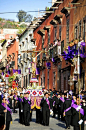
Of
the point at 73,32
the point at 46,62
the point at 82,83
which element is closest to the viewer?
the point at 82,83

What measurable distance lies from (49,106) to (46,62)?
A: 19.4m

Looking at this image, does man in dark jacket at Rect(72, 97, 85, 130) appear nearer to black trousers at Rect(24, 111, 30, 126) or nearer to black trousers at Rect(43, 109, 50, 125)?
black trousers at Rect(43, 109, 50, 125)

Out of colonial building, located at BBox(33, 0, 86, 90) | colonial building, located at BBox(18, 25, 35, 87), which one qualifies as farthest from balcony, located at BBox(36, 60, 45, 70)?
colonial building, located at BBox(18, 25, 35, 87)

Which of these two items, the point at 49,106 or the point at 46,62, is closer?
the point at 49,106

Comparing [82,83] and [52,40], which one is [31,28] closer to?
[52,40]

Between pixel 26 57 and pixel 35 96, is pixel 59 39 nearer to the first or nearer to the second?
pixel 35 96

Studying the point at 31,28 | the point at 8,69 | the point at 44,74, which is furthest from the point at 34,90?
the point at 8,69

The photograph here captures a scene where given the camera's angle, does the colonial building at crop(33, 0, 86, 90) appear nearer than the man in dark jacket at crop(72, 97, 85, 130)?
No

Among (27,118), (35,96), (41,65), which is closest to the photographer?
(27,118)

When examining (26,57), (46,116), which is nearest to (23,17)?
(26,57)

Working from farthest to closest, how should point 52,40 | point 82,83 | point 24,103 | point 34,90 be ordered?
point 52,40 < point 82,83 < point 34,90 < point 24,103

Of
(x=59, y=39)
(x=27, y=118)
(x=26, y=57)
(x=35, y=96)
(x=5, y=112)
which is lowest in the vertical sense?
(x=27, y=118)

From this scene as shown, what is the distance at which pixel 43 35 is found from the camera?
39.2 m

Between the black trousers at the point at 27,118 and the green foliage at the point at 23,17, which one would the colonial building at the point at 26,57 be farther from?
the green foliage at the point at 23,17
